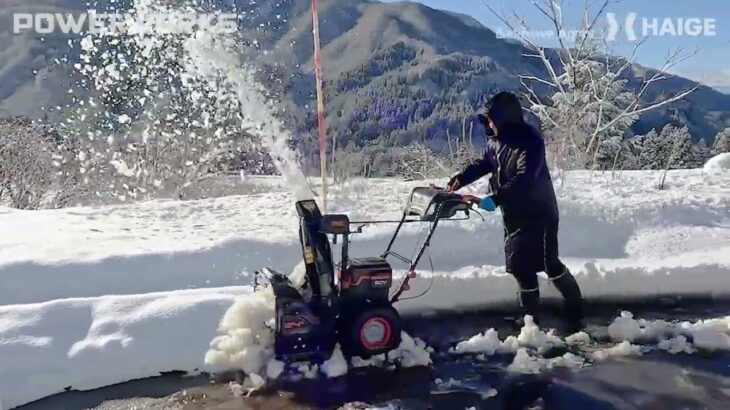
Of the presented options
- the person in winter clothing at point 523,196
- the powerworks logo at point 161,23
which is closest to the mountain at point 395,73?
the powerworks logo at point 161,23

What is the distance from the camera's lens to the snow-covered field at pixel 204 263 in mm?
4707

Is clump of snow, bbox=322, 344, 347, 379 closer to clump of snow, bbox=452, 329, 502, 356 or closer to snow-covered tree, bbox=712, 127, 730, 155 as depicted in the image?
clump of snow, bbox=452, 329, 502, 356

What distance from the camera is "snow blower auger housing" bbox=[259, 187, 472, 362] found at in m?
4.41

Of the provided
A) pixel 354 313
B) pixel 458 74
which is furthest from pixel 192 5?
pixel 458 74

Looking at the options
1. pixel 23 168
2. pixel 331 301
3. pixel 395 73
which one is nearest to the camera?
pixel 331 301

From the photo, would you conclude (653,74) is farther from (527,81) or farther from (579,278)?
(579,278)

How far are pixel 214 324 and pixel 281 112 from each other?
1154 centimetres

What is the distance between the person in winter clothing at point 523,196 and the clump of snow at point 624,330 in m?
0.29

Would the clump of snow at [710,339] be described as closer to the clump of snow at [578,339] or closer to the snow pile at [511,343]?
the clump of snow at [578,339]

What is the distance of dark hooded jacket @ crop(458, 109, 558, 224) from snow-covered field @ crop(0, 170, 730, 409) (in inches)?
47.8

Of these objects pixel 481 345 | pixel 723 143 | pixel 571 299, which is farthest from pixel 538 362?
pixel 723 143

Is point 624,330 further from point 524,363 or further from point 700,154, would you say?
point 700,154

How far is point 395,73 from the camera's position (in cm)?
10775

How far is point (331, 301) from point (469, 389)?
104 centimetres
